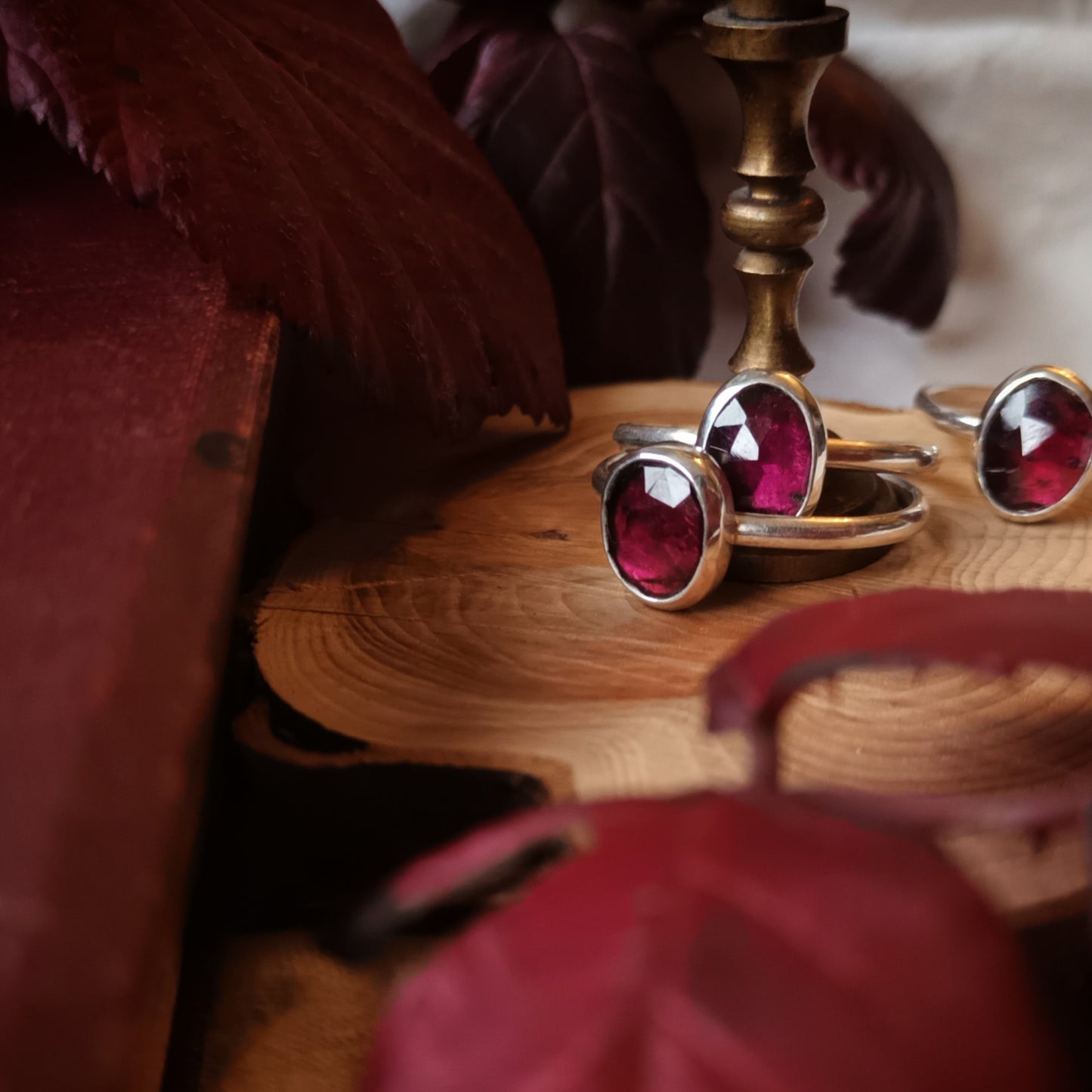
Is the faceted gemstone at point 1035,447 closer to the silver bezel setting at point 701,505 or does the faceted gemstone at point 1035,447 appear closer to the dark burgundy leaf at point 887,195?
the silver bezel setting at point 701,505

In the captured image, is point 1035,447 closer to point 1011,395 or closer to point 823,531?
point 1011,395

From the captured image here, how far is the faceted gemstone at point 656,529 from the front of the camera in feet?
1.79

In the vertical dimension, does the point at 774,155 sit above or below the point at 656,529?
above

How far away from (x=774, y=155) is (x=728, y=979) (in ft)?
1.53

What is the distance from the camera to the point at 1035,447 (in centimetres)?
63

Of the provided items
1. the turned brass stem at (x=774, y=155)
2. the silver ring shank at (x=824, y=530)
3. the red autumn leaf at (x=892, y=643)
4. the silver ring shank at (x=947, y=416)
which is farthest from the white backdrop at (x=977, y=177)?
the red autumn leaf at (x=892, y=643)

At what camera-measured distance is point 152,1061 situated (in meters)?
0.36

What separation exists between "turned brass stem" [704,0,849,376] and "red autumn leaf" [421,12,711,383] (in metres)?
0.22

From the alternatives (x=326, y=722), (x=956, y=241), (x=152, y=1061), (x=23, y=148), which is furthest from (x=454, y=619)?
(x=956, y=241)

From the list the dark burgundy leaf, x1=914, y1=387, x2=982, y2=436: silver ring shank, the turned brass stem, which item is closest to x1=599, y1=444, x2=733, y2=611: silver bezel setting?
the turned brass stem

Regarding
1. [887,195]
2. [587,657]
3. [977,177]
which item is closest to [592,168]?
[887,195]

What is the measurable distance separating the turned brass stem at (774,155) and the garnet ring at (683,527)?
0.32 ft

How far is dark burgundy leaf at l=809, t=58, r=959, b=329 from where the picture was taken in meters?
0.84

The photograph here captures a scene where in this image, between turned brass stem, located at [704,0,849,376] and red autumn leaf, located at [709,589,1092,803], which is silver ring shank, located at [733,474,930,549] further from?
red autumn leaf, located at [709,589,1092,803]
